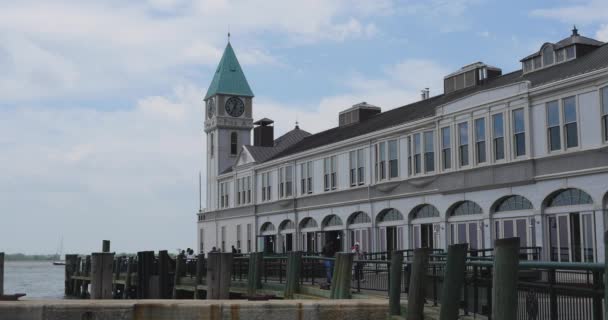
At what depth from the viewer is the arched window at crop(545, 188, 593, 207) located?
107 ft

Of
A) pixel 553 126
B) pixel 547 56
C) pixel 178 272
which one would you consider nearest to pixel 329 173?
pixel 178 272

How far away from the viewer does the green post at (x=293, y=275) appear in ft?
84.3

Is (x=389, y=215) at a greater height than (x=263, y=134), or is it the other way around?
(x=263, y=134)

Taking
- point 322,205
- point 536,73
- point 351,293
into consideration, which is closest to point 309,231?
point 322,205

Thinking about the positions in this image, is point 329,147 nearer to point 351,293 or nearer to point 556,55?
point 556,55

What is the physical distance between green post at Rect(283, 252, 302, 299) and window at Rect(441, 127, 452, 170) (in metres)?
16.6

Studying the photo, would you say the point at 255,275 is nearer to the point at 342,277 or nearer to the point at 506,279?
the point at 342,277

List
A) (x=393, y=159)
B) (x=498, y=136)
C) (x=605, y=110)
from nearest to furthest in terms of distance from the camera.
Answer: (x=605, y=110), (x=498, y=136), (x=393, y=159)

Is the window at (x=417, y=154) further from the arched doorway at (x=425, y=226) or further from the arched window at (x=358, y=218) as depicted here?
the arched window at (x=358, y=218)

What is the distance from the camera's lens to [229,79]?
80062 millimetres

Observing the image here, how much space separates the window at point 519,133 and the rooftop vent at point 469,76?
10.4 metres

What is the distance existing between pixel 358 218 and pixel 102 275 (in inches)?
951

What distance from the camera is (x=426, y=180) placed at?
139ft


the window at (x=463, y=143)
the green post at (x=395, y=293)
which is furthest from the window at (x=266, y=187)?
the green post at (x=395, y=293)
